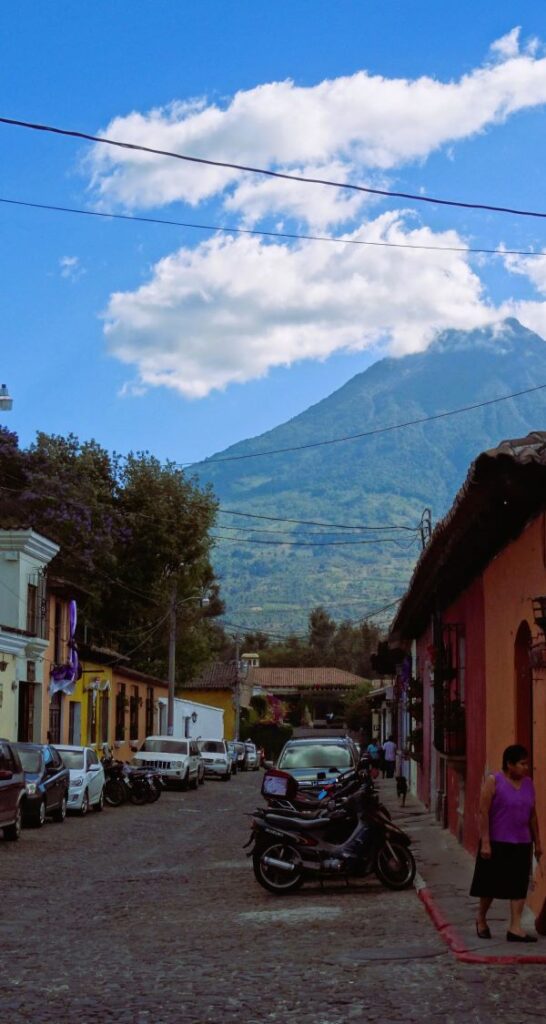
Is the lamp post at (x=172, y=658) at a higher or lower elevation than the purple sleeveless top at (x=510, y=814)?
higher

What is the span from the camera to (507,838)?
10.1 meters

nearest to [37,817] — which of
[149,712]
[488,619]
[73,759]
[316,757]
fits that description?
[73,759]

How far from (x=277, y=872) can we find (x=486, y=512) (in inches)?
193

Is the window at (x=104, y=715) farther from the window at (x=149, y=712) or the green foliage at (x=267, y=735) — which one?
the green foliage at (x=267, y=735)

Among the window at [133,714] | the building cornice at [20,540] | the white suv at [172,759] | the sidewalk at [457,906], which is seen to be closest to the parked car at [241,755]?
the window at [133,714]

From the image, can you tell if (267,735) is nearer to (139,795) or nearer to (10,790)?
(139,795)

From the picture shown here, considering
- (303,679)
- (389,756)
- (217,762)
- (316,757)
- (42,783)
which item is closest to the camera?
(316,757)

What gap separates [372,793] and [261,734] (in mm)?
71751

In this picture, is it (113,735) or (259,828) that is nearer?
(259,828)

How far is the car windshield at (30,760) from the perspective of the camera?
23578 millimetres

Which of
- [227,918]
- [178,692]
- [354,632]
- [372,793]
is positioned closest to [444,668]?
[372,793]

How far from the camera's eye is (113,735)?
49.5 meters

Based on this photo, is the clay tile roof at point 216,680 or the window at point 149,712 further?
the clay tile roof at point 216,680

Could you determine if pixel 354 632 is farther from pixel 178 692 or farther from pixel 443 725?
pixel 443 725
